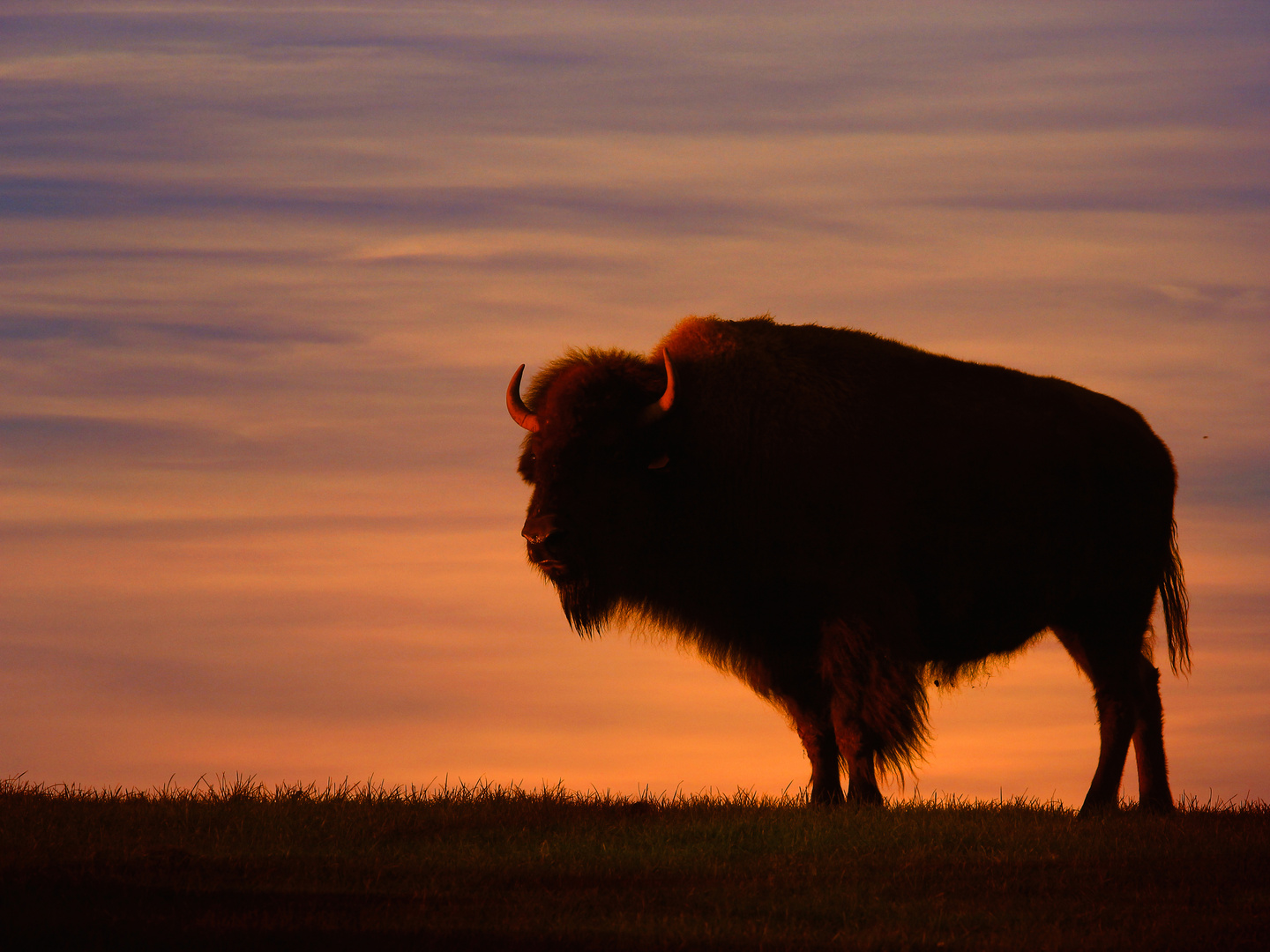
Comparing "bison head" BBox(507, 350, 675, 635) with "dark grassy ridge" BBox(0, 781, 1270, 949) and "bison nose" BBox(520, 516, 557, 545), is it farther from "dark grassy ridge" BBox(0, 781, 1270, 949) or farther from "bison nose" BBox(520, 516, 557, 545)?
"dark grassy ridge" BBox(0, 781, 1270, 949)

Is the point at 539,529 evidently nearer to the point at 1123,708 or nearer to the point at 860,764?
the point at 860,764

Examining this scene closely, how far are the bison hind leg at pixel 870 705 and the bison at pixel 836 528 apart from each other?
1 centimetres

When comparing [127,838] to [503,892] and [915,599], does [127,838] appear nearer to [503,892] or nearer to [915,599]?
[503,892]

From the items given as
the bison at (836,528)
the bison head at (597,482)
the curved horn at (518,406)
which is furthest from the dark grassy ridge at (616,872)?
the curved horn at (518,406)

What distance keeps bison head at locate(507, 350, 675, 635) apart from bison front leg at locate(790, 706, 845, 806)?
5.29 feet

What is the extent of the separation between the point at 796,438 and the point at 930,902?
4319 mm

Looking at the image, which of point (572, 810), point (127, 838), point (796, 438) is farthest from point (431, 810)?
point (796, 438)

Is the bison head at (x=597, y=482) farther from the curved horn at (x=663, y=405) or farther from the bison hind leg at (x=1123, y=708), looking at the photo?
the bison hind leg at (x=1123, y=708)

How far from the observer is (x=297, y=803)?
10492 millimetres

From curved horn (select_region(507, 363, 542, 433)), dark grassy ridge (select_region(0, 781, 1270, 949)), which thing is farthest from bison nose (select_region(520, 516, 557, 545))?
dark grassy ridge (select_region(0, 781, 1270, 949))

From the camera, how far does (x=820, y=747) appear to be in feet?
36.9

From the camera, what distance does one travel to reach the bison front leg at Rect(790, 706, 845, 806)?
36.6 feet

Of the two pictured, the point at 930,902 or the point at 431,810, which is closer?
the point at 930,902

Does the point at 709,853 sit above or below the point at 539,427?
below
